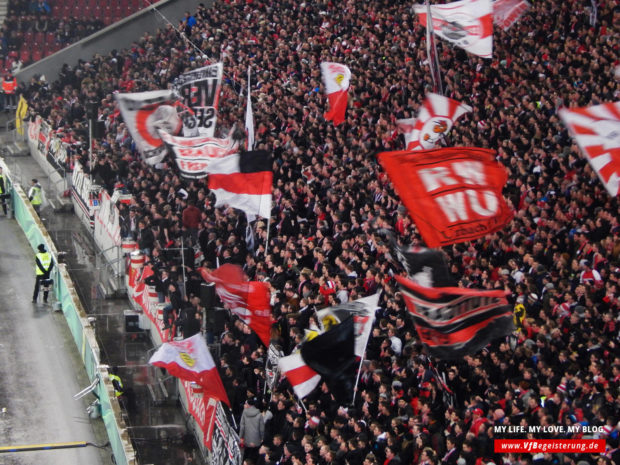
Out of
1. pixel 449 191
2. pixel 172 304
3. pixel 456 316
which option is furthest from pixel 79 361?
pixel 456 316

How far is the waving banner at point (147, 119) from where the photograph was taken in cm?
2447

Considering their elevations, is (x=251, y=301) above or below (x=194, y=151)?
below

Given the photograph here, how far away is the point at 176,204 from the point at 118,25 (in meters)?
20.0

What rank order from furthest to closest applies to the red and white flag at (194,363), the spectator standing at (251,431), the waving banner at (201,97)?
the waving banner at (201,97)
the red and white flag at (194,363)
the spectator standing at (251,431)

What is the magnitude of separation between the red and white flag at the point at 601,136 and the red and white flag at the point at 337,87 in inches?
467

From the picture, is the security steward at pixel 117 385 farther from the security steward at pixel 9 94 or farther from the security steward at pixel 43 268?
the security steward at pixel 9 94

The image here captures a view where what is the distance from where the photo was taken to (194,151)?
24.3 metres

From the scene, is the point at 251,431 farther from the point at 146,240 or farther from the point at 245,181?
the point at 146,240

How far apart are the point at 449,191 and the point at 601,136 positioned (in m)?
2.22

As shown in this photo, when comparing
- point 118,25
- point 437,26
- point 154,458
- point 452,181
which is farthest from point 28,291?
point 118,25

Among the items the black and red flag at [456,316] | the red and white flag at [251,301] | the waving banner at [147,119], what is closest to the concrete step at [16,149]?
the waving banner at [147,119]

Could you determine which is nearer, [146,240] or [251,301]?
[251,301]

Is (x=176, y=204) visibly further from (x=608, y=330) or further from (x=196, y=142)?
(x=608, y=330)

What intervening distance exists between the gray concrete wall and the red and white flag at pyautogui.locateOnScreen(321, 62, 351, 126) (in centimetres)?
2060
